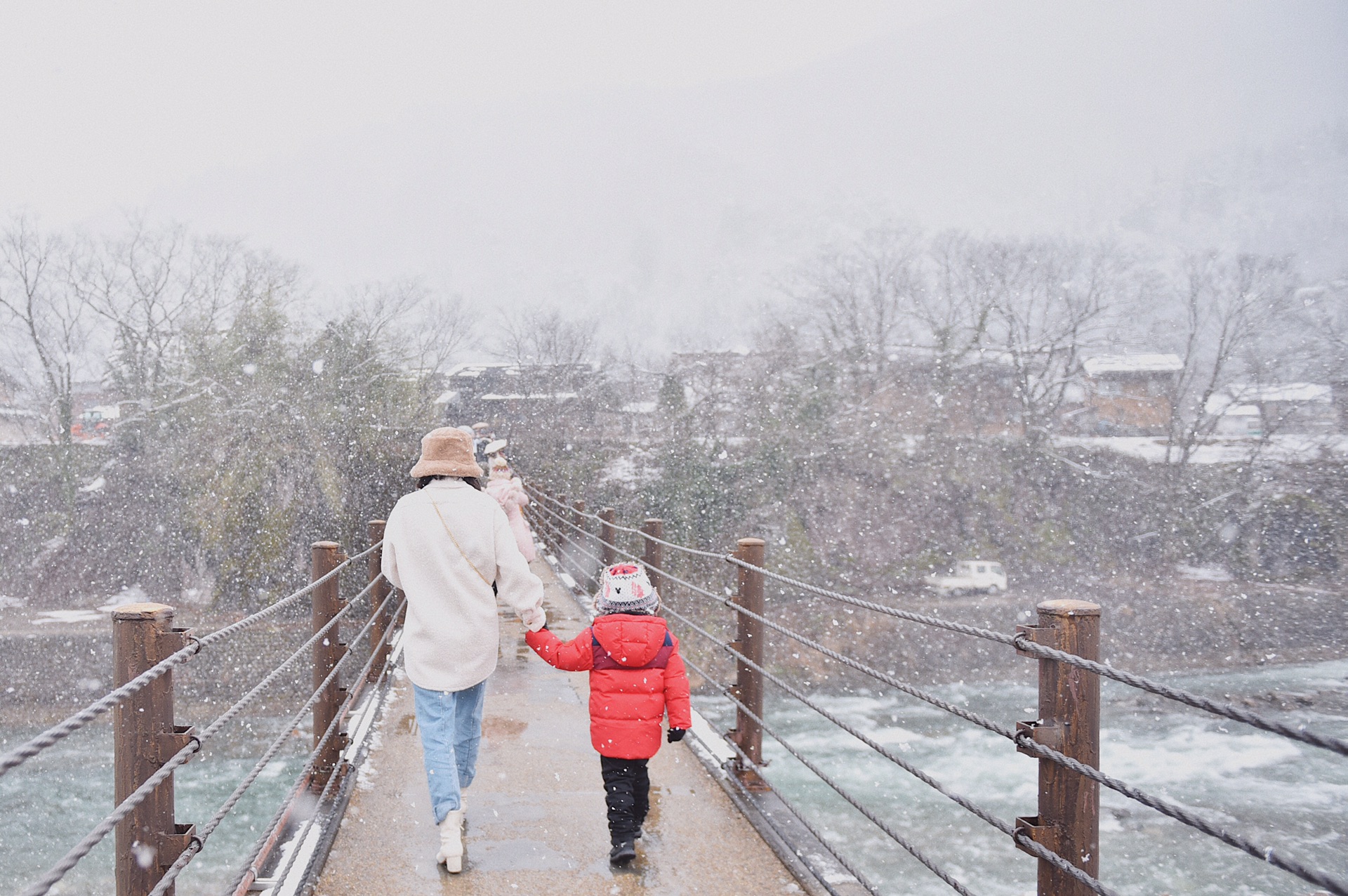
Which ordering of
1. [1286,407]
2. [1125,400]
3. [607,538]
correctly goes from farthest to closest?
1. [1125,400]
2. [1286,407]
3. [607,538]

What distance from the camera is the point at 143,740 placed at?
2002 millimetres

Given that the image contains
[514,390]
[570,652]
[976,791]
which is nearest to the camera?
[570,652]

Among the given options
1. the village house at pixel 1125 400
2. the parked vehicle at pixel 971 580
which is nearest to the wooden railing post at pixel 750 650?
the parked vehicle at pixel 971 580

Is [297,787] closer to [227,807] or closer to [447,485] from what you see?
[227,807]

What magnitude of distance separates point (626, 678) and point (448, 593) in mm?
687

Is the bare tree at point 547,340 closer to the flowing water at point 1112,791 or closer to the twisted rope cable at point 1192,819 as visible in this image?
the flowing water at point 1112,791

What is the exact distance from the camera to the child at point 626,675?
9.68 feet

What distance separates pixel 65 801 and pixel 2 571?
12.7m

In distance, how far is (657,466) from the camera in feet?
100

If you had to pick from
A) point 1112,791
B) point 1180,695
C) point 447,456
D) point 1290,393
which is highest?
point 1290,393

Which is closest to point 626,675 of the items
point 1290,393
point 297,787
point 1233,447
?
point 297,787

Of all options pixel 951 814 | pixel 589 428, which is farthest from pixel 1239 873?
pixel 589 428

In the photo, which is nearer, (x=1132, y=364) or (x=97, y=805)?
(x=97, y=805)

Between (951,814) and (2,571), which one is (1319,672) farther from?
(2,571)
